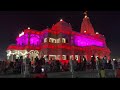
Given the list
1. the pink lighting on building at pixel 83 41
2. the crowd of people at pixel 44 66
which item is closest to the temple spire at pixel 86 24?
the pink lighting on building at pixel 83 41

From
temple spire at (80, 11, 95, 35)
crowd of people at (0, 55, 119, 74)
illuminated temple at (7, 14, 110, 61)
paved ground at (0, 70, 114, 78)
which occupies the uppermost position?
temple spire at (80, 11, 95, 35)

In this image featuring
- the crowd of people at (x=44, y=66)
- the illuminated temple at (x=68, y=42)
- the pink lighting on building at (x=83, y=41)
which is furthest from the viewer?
the pink lighting on building at (x=83, y=41)

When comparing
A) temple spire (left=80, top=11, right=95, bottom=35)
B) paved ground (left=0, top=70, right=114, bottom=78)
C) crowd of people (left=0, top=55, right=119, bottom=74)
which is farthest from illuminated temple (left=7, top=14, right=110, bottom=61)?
paved ground (left=0, top=70, right=114, bottom=78)

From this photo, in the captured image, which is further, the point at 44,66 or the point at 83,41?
the point at 83,41

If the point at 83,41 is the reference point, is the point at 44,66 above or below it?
below

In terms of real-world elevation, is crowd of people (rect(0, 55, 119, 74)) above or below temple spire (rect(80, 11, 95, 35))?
below

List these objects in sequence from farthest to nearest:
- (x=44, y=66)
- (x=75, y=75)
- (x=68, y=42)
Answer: (x=68, y=42) < (x=44, y=66) < (x=75, y=75)

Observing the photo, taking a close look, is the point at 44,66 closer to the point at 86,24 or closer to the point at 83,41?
the point at 83,41

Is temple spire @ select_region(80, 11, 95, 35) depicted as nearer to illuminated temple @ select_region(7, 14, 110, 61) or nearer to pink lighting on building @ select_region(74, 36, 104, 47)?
illuminated temple @ select_region(7, 14, 110, 61)

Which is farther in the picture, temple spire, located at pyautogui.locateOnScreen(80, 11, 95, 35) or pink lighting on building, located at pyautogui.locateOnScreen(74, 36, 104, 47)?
pink lighting on building, located at pyautogui.locateOnScreen(74, 36, 104, 47)

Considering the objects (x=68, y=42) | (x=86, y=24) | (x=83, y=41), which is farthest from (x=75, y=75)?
(x=86, y=24)

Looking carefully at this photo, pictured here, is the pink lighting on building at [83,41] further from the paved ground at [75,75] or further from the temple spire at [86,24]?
the paved ground at [75,75]
